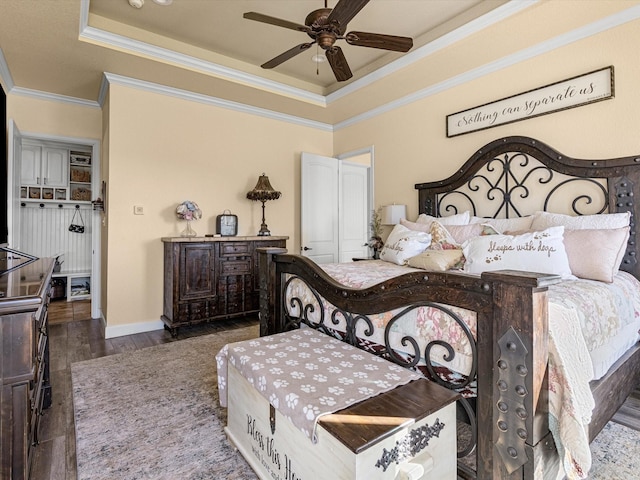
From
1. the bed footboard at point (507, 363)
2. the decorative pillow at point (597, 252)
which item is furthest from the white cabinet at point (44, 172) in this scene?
the decorative pillow at point (597, 252)

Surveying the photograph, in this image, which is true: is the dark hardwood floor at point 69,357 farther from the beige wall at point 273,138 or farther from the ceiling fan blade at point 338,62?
the ceiling fan blade at point 338,62

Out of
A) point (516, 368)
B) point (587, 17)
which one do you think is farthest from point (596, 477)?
point (587, 17)

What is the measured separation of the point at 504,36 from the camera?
2.86m

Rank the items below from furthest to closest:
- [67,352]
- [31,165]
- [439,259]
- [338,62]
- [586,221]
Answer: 1. [31,165]
2. [67,352]
3. [338,62]
4. [439,259]
5. [586,221]

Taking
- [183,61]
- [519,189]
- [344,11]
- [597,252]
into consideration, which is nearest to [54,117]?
[183,61]

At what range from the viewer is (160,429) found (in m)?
1.88

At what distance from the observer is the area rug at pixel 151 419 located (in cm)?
158

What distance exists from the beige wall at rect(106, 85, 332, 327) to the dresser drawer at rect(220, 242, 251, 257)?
1.63 feet

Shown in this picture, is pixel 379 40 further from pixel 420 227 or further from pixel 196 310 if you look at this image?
pixel 196 310

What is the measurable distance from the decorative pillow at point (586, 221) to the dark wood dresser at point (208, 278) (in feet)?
9.54

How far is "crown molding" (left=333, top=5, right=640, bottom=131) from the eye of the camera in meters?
2.48

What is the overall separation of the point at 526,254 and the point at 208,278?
3075 mm

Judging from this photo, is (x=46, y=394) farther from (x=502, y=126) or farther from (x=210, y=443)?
(x=502, y=126)

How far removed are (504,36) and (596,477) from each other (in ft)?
10.4
